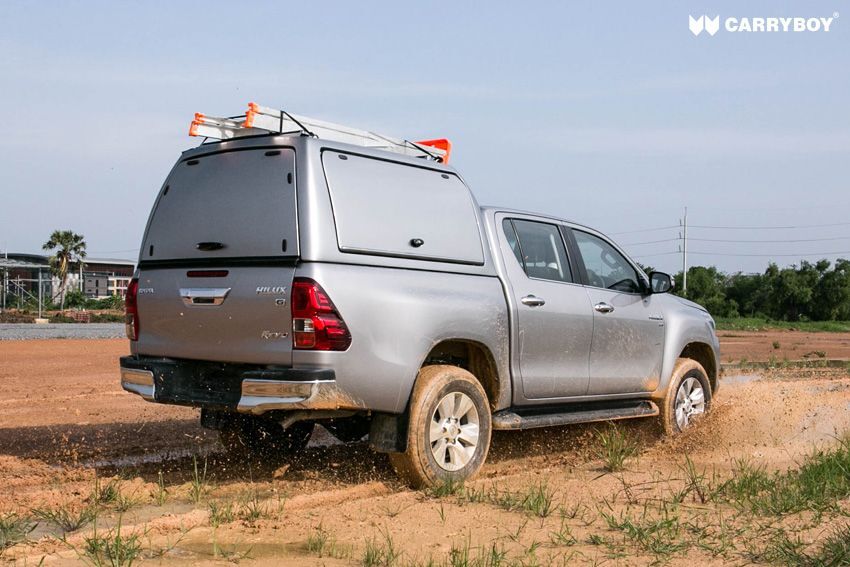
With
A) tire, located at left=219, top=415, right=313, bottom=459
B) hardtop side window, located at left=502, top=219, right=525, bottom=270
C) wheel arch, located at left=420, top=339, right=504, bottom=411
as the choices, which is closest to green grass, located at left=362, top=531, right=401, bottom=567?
wheel arch, located at left=420, top=339, right=504, bottom=411

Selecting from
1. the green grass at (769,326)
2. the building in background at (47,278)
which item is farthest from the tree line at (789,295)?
the building in background at (47,278)

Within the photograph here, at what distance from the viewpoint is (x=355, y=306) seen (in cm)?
622

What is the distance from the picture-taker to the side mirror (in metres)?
8.88

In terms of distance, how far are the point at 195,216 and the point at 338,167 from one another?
111 centimetres

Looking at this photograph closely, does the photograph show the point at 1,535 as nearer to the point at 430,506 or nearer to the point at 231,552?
the point at 231,552

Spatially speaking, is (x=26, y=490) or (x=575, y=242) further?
(x=575, y=242)

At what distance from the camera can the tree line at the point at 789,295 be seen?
6656 cm

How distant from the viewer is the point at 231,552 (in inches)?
196

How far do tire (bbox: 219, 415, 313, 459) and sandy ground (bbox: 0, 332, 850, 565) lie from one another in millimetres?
139

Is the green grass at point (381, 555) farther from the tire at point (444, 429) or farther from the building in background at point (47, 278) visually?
the building in background at point (47, 278)

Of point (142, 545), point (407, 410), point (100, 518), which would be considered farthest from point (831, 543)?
point (100, 518)

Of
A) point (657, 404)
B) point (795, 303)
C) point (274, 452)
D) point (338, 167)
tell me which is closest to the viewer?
point (338, 167)

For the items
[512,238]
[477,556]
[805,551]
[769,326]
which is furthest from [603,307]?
[769,326]

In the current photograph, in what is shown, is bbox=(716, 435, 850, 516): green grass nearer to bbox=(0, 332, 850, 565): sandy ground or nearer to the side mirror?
bbox=(0, 332, 850, 565): sandy ground
